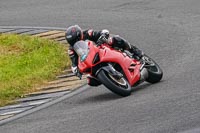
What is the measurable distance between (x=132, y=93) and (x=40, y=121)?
1670mm

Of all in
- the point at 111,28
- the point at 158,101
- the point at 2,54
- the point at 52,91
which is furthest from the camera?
the point at 111,28

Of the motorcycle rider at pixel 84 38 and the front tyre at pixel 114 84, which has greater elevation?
the motorcycle rider at pixel 84 38

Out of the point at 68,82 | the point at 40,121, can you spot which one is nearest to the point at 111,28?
the point at 68,82

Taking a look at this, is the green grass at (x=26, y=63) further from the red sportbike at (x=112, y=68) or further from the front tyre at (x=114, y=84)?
the front tyre at (x=114, y=84)

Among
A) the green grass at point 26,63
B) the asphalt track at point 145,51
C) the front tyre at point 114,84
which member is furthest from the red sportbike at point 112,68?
the green grass at point 26,63

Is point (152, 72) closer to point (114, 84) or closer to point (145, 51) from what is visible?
point (114, 84)

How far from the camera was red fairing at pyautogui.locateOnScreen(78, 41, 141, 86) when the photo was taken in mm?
12148

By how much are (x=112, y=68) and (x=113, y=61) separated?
26 centimetres

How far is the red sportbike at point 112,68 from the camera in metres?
11.9

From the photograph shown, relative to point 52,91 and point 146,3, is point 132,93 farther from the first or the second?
point 146,3

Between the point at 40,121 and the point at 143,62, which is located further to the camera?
the point at 143,62

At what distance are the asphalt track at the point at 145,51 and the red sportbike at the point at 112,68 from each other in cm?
17

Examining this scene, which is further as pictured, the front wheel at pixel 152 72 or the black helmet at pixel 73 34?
the front wheel at pixel 152 72

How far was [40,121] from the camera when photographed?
1113 cm
